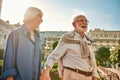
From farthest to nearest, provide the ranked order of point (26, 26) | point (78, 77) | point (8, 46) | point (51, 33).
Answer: point (51, 33) → point (78, 77) → point (26, 26) → point (8, 46)

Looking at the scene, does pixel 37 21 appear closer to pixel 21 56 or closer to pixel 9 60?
pixel 21 56

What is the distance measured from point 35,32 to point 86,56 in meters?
1.05

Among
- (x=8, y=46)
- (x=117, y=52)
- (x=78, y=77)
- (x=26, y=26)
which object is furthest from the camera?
(x=117, y=52)

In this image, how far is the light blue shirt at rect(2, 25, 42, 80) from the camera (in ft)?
9.11

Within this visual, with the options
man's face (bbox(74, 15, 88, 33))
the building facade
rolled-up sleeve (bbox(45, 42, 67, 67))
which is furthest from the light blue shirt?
the building facade

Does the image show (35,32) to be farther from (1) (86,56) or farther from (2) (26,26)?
(1) (86,56)

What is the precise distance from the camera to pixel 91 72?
401cm

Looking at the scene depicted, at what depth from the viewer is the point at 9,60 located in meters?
2.77

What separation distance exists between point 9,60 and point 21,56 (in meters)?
0.17

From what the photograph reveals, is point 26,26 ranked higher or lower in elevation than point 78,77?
higher

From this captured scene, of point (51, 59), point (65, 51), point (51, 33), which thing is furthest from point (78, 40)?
point (51, 33)

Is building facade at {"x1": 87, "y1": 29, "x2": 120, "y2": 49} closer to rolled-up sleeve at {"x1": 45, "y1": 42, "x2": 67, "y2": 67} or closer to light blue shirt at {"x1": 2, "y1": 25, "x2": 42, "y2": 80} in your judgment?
rolled-up sleeve at {"x1": 45, "y1": 42, "x2": 67, "y2": 67}

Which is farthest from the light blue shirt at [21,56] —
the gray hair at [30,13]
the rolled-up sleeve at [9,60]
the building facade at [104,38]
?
the building facade at [104,38]

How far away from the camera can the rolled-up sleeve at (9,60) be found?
273 cm
